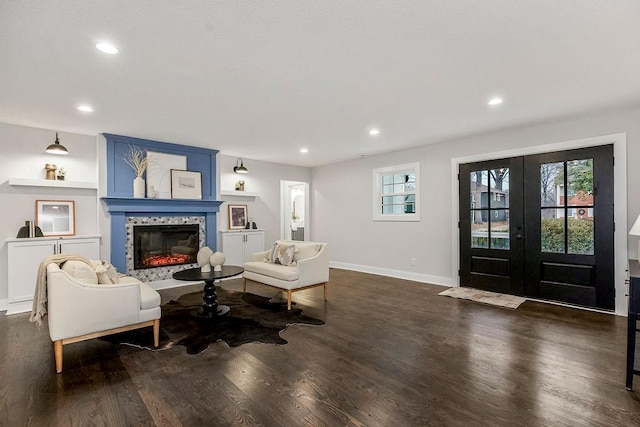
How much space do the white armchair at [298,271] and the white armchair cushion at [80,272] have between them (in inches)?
82.7

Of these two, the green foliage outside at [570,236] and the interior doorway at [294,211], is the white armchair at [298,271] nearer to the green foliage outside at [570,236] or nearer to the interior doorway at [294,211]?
the interior doorway at [294,211]

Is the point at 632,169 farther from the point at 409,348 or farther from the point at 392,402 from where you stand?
the point at 392,402

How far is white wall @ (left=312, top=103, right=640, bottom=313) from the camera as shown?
3.94 meters

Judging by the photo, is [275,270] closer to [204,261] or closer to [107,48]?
[204,261]

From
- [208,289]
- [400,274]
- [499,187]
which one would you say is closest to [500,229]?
[499,187]

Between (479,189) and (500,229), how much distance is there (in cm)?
72

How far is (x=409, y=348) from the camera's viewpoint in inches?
115

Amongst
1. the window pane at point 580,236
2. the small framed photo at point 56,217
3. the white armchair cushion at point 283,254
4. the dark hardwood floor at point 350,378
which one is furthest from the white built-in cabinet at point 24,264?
the window pane at point 580,236

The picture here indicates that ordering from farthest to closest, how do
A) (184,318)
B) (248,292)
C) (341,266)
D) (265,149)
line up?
(341,266), (265,149), (248,292), (184,318)

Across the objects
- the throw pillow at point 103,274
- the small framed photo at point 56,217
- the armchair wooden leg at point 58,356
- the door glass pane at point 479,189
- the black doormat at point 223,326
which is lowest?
the black doormat at point 223,326

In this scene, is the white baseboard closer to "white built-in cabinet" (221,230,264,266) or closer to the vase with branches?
"white built-in cabinet" (221,230,264,266)

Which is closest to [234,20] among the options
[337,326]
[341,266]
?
[337,326]

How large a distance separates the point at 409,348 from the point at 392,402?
0.92 meters

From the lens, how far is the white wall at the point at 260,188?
256 inches
